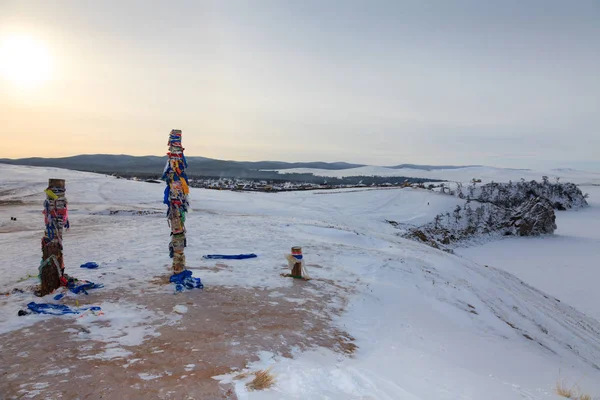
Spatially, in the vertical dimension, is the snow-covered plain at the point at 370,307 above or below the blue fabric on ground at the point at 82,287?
below

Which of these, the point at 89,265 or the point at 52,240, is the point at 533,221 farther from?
the point at 52,240

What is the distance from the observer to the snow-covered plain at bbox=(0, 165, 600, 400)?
5.33m

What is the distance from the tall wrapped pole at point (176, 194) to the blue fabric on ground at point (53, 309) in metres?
2.31

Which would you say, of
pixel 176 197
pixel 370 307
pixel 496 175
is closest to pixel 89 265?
pixel 176 197

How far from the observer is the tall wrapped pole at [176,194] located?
8.91 m

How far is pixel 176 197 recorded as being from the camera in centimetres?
898

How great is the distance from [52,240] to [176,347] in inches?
181

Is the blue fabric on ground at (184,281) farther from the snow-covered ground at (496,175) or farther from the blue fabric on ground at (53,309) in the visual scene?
the snow-covered ground at (496,175)

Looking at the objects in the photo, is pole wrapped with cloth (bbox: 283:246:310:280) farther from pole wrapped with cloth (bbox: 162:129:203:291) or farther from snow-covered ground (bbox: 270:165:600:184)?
snow-covered ground (bbox: 270:165:600:184)

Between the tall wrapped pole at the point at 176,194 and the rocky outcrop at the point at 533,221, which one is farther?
the rocky outcrop at the point at 533,221

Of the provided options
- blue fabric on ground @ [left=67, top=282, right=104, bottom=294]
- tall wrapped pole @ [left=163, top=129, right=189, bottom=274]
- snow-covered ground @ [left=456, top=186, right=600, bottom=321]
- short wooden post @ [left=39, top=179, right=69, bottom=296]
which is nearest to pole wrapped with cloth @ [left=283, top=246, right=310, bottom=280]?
tall wrapped pole @ [left=163, top=129, right=189, bottom=274]

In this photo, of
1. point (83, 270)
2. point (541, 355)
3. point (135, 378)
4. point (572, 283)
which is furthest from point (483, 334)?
point (572, 283)

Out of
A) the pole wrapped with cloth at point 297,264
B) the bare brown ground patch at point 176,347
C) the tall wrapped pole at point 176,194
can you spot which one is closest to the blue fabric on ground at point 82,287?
the bare brown ground patch at point 176,347

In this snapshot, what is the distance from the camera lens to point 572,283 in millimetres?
19297
